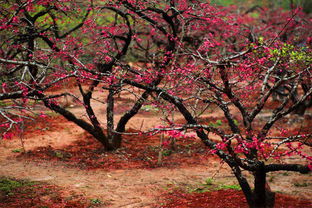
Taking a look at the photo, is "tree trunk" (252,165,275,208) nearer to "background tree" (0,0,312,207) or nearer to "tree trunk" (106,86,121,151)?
"background tree" (0,0,312,207)

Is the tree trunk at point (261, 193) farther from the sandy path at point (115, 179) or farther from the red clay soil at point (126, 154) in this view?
the red clay soil at point (126, 154)

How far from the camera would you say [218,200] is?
845 centimetres

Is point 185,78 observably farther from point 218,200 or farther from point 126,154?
point 126,154

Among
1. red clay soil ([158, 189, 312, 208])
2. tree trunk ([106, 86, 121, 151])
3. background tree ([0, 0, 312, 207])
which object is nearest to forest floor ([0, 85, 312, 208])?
red clay soil ([158, 189, 312, 208])

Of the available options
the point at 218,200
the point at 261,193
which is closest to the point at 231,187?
the point at 218,200

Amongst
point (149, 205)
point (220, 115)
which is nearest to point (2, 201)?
point (149, 205)

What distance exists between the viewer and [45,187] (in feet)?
31.6

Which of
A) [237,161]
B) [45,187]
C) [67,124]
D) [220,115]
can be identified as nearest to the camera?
[237,161]

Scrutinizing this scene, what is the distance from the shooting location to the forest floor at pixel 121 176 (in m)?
8.66

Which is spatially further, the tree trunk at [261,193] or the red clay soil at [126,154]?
the red clay soil at [126,154]

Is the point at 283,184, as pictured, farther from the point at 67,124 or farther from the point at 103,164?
the point at 67,124

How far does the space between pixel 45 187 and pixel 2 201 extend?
1343 millimetres

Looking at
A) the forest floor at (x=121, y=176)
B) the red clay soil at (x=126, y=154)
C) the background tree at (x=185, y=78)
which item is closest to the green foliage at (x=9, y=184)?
the forest floor at (x=121, y=176)

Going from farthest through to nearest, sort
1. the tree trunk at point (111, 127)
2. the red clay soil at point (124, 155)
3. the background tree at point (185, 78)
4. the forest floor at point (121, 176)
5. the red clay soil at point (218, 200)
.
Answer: the tree trunk at point (111, 127), the red clay soil at point (124, 155), the forest floor at point (121, 176), the red clay soil at point (218, 200), the background tree at point (185, 78)
